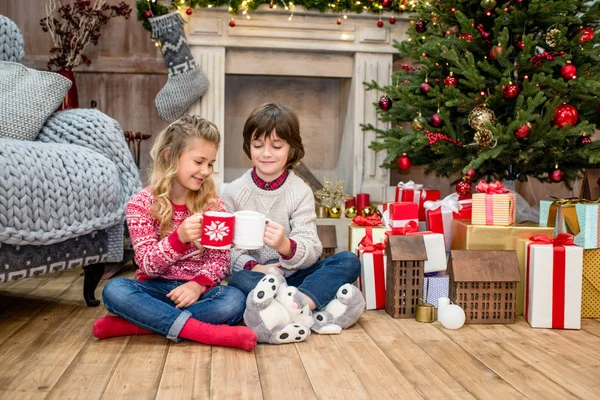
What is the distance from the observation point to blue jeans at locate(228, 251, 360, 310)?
1.78m

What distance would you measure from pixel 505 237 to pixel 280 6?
2.00 meters

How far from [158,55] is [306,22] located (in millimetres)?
987

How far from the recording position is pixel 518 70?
2506mm

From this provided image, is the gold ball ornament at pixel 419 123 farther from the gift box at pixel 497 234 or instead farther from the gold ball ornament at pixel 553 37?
the gift box at pixel 497 234

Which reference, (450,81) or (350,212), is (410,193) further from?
(350,212)

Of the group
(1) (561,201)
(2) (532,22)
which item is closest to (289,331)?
(1) (561,201)

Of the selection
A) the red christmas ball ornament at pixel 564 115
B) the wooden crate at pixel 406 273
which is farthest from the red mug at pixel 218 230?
the red christmas ball ornament at pixel 564 115

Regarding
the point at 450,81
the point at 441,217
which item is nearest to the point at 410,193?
the point at 441,217

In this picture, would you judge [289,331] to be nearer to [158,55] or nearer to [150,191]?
[150,191]

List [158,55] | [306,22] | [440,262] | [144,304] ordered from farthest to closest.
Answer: [158,55] < [306,22] < [440,262] < [144,304]

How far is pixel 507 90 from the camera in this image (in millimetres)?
2406

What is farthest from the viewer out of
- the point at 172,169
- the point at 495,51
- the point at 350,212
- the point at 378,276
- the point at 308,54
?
the point at 308,54

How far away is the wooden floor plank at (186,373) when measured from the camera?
48.9 inches

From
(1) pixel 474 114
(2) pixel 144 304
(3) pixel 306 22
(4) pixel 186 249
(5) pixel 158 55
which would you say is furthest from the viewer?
(5) pixel 158 55
